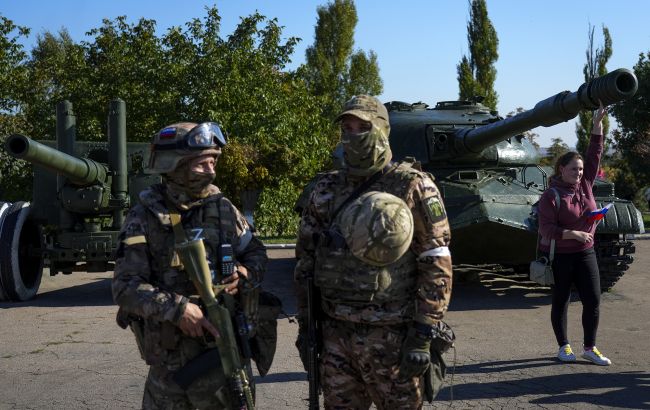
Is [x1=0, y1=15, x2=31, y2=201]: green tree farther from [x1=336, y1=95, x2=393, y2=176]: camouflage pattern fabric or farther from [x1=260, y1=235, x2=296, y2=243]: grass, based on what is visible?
[x1=336, y1=95, x2=393, y2=176]: camouflage pattern fabric

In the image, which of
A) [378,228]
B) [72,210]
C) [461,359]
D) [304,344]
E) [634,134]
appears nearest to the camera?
[378,228]

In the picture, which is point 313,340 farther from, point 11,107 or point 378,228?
point 11,107

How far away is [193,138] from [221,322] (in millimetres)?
746

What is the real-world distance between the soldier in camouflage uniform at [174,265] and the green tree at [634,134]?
27.1m

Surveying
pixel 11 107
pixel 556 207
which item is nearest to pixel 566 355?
pixel 556 207

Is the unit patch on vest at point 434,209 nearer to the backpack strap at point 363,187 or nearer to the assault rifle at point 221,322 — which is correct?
the backpack strap at point 363,187

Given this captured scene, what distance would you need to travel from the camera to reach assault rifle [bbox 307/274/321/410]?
347 centimetres

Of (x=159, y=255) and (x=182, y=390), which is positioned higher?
(x=159, y=255)

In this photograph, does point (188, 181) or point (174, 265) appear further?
point (188, 181)

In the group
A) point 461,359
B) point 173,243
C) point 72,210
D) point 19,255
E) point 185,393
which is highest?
point 72,210

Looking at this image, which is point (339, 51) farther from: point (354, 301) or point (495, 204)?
point (354, 301)

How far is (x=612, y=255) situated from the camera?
912 cm

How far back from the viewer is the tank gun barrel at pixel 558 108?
649 centimetres

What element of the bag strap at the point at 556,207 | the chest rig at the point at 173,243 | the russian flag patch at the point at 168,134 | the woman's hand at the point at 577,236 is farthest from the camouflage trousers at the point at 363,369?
the bag strap at the point at 556,207
